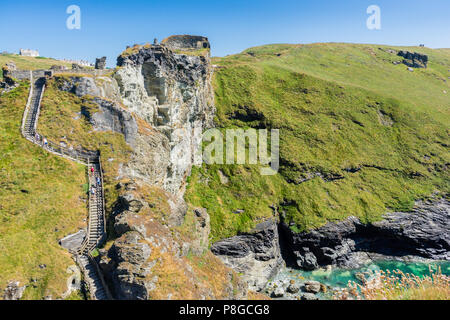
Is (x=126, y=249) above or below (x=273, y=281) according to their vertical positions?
above

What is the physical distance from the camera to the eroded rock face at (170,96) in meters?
43.1

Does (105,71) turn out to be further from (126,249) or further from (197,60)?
(126,249)

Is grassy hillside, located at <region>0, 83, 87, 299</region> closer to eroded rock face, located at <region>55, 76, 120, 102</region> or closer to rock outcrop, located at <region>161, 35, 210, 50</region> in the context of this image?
eroded rock face, located at <region>55, 76, 120, 102</region>

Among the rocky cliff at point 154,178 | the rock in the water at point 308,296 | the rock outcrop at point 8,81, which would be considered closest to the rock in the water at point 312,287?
the rock in the water at point 308,296

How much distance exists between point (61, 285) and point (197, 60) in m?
50.6

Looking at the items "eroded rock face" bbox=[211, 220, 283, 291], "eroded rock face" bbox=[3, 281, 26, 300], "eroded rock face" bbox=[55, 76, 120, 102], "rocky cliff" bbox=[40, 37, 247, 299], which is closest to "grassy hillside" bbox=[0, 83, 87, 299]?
"eroded rock face" bbox=[3, 281, 26, 300]

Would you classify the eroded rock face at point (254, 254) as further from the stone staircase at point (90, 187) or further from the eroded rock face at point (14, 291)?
the eroded rock face at point (14, 291)

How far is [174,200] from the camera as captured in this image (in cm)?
3014

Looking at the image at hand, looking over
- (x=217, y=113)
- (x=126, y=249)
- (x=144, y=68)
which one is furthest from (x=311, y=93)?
(x=126, y=249)

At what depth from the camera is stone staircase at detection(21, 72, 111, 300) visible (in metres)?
20.7

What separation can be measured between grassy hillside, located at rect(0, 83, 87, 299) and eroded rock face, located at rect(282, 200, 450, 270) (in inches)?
1609

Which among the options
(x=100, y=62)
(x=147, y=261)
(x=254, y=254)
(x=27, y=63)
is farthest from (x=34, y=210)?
(x=27, y=63)

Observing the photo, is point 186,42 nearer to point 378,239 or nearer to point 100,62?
point 100,62
